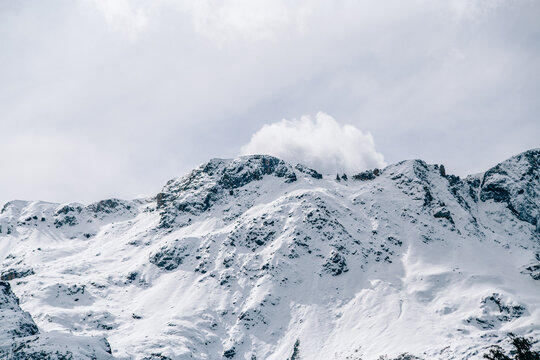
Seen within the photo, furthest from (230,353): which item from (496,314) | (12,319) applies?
(496,314)

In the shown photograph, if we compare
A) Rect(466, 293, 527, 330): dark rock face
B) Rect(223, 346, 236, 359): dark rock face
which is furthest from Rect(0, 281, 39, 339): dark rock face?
Rect(466, 293, 527, 330): dark rock face

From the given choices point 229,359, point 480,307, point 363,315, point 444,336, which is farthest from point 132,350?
point 480,307

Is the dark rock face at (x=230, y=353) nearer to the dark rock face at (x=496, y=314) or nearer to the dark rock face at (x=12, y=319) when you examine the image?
the dark rock face at (x=12, y=319)

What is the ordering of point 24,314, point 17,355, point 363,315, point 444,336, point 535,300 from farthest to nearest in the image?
point 363,315, point 535,300, point 444,336, point 24,314, point 17,355

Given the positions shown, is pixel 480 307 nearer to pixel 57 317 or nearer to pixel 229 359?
pixel 229 359

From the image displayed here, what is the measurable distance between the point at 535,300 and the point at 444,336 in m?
41.8

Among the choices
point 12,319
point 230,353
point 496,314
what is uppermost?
point 496,314

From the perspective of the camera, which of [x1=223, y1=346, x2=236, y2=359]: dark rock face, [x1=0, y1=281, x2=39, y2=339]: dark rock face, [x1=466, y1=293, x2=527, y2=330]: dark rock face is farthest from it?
[x1=223, y1=346, x2=236, y2=359]: dark rock face

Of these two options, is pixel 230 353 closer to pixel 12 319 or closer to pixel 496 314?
pixel 12 319

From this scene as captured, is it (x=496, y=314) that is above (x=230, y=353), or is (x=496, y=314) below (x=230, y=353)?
above

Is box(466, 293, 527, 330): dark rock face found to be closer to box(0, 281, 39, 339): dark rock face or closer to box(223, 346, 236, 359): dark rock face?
box(223, 346, 236, 359): dark rock face

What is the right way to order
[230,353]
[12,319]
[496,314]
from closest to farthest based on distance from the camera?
1. [12,319]
2. [496,314]
3. [230,353]

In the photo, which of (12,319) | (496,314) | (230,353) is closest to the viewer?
(12,319)

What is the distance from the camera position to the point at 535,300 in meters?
182
